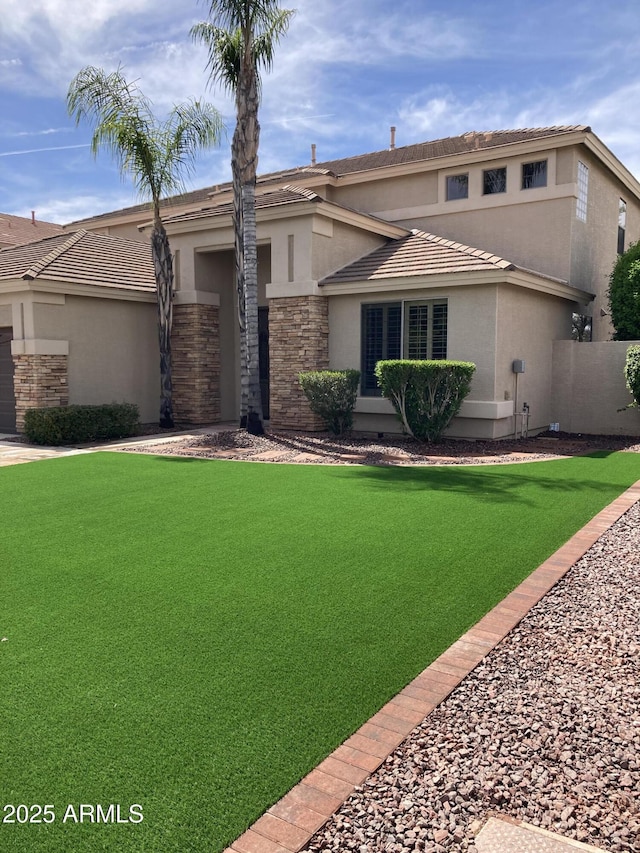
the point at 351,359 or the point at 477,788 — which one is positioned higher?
the point at 351,359

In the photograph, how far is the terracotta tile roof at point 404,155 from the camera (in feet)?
58.3

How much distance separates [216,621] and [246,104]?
12.6 meters

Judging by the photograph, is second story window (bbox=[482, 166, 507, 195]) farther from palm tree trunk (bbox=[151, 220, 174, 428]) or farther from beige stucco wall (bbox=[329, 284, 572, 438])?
palm tree trunk (bbox=[151, 220, 174, 428])

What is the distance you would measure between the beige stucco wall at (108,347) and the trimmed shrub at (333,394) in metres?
5.34

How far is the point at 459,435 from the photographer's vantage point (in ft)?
47.4

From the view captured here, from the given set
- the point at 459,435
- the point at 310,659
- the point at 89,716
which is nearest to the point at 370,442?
the point at 459,435

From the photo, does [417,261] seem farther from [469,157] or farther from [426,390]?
[469,157]

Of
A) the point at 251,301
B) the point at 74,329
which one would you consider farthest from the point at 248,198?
the point at 74,329

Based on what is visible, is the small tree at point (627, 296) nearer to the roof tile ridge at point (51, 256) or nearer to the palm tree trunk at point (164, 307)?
the palm tree trunk at point (164, 307)

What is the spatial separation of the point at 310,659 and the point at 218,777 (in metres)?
1.24

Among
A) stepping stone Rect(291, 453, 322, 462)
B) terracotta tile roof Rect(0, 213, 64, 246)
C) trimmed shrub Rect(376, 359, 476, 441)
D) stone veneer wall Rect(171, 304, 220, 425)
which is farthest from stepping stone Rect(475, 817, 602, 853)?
terracotta tile roof Rect(0, 213, 64, 246)

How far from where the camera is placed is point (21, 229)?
1201 inches

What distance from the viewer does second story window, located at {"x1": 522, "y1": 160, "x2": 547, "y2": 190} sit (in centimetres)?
1733

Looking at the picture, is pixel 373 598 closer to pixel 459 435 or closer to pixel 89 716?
pixel 89 716
